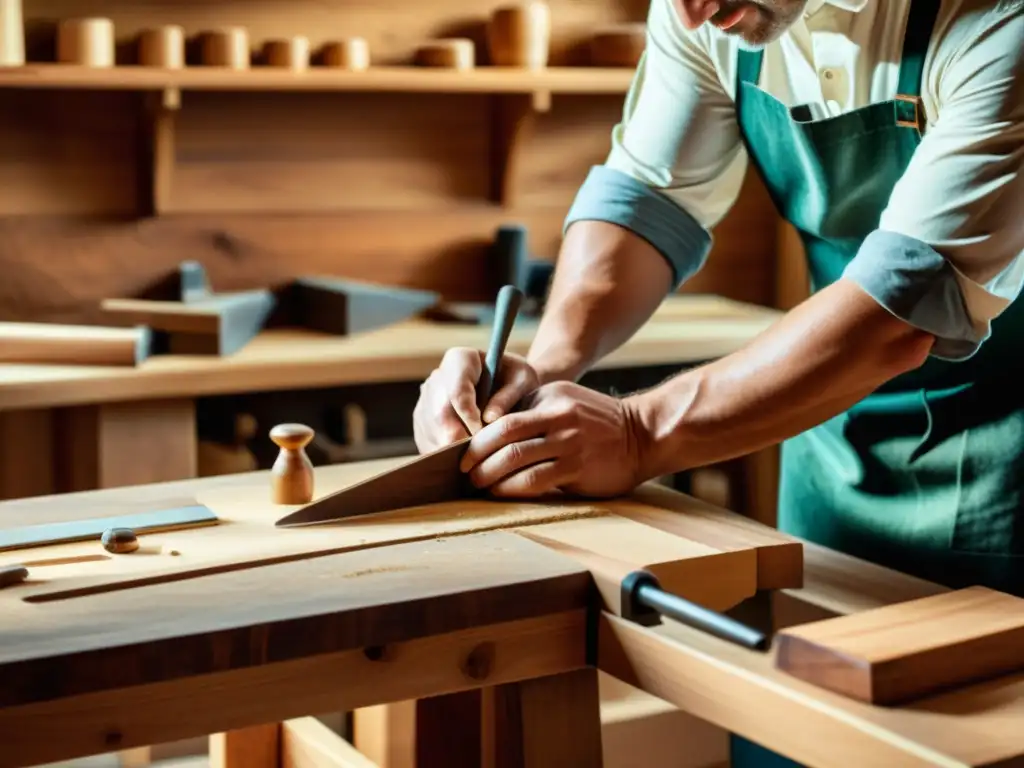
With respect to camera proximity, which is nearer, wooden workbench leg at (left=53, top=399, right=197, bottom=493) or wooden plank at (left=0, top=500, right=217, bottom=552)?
wooden plank at (left=0, top=500, right=217, bottom=552)

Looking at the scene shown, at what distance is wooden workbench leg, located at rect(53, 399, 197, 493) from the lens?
8.81 feet

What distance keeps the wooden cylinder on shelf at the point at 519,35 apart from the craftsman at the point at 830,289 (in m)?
1.27

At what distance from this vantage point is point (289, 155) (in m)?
3.29

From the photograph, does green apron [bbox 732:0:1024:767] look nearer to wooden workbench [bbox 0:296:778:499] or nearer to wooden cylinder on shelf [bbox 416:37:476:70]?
wooden workbench [bbox 0:296:778:499]

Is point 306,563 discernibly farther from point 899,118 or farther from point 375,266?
point 375,266

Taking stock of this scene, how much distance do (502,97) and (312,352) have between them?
0.90 meters

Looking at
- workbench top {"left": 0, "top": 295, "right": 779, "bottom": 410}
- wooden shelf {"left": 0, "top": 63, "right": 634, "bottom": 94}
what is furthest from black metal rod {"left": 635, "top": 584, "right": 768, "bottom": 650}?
wooden shelf {"left": 0, "top": 63, "right": 634, "bottom": 94}

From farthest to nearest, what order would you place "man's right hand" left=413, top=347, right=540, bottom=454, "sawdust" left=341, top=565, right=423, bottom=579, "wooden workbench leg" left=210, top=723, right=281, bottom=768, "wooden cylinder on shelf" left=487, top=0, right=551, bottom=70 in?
"wooden cylinder on shelf" left=487, top=0, right=551, bottom=70, "wooden workbench leg" left=210, top=723, right=281, bottom=768, "man's right hand" left=413, top=347, right=540, bottom=454, "sawdust" left=341, top=565, right=423, bottom=579

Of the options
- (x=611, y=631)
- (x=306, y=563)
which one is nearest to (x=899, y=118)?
(x=611, y=631)

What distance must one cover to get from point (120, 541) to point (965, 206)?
0.94 metres

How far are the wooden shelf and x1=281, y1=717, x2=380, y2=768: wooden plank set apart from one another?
5.20ft

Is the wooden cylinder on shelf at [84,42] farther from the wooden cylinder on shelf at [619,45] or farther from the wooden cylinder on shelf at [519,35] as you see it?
the wooden cylinder on shelf at [619,45]

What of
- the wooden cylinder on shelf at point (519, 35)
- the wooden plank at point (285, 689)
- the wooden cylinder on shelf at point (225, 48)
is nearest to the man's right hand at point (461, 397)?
the wooden plank at point (285, 689)

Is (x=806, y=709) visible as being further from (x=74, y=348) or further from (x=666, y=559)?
(x=74, y=348)
